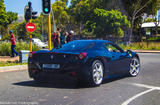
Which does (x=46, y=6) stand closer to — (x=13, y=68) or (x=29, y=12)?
(x=29, y=12)

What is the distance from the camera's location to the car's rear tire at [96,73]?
7.07 meters

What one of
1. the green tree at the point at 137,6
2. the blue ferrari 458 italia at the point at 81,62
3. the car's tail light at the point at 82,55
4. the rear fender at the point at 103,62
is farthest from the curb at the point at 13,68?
the green tree at the point at 137,6

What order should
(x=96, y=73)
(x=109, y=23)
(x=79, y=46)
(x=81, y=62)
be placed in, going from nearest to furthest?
(x=81, y=62)
(x=96, y=73)
(x=79, y=46)
(x=109, y=23)

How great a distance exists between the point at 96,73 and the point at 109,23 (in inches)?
1606

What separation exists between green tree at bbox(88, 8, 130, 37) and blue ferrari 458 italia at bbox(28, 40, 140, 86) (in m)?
38.8

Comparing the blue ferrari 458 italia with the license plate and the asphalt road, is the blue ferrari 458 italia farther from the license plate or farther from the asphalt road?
the asphalt road

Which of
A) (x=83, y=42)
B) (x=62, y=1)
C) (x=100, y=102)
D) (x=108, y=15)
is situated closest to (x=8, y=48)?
(x=83, y=42)

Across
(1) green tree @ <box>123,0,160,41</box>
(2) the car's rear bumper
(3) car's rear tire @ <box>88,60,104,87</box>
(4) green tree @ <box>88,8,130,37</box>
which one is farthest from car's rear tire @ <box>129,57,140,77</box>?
(1) green tree @ <box>123,0,160,41</box>

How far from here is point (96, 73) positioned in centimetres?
729

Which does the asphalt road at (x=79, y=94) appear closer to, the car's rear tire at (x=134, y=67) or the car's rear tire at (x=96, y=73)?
the car's rear tire at (x=96, y=73)

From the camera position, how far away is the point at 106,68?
25.1 ft

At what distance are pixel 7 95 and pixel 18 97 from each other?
1.27ft

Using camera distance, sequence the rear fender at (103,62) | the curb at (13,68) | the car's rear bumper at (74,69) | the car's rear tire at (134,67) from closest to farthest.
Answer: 1. the car's rear bumper at (74,69)
2. the rear fender at (103,62)
3. the car's rear tire at (134,67)
4. the curb at (13,68)

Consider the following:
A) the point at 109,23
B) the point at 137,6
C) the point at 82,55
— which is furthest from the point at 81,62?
the point at 137,6
